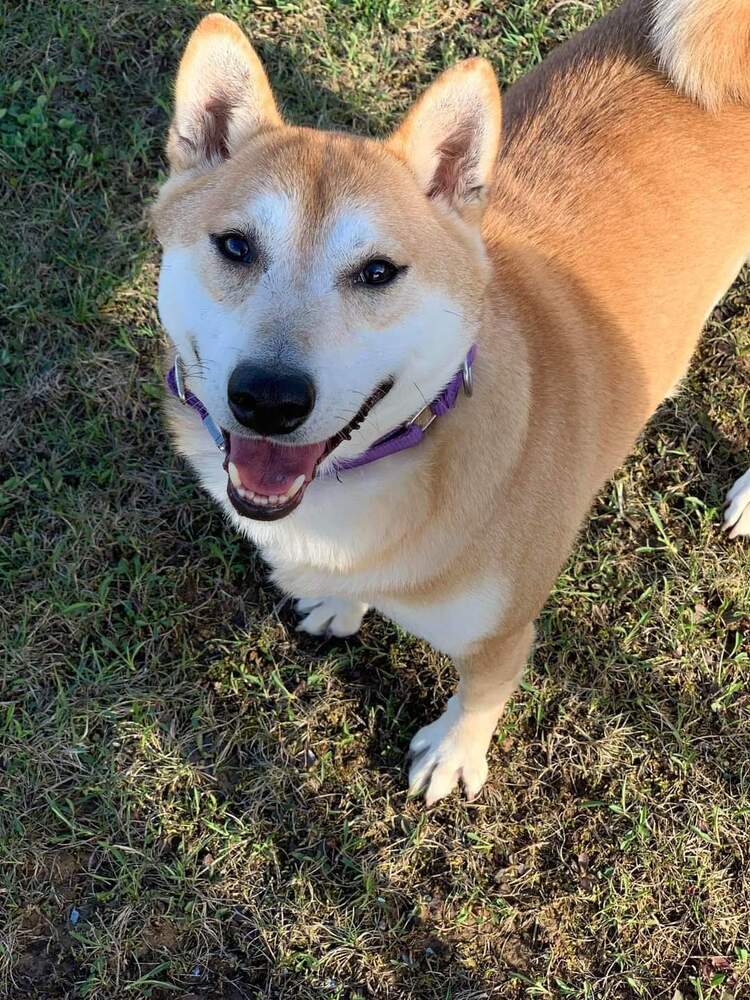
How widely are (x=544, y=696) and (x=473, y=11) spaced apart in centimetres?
314

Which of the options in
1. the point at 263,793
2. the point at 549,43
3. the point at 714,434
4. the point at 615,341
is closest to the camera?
the point at 615,341

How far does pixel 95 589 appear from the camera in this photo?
3260 millimetres

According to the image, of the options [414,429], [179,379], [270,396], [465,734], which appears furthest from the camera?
[465,734]

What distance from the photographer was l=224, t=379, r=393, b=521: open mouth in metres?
1.88

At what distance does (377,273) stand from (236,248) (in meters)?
0.31

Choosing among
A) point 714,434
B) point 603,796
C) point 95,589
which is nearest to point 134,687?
point 95,589

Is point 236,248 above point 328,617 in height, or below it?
above

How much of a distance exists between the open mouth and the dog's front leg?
876mm

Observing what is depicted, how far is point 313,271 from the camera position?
1.85 meters

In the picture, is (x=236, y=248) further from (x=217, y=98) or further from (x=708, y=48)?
(x=708, y=48)

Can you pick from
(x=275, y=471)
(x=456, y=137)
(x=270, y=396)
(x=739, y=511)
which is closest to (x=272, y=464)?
(x=275, y=471)

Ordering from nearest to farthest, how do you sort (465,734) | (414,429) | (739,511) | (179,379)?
(414,429), (179,379), (465,734), (739,511)

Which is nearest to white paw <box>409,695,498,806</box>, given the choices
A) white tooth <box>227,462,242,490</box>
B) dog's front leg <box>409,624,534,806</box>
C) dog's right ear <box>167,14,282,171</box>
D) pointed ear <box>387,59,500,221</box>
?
dog's front leg <box>409,624,534,806</box>

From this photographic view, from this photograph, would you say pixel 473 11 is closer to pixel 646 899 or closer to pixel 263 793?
pixel 263 793
